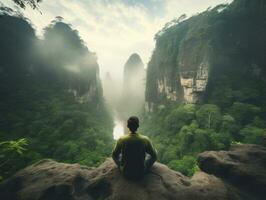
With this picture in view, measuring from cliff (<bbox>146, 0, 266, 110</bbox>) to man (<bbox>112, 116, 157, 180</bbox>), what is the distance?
32785 mm

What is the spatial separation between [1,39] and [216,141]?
51.1 m

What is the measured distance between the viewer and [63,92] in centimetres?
4722

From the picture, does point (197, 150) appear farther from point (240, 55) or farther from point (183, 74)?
point (240, 55)

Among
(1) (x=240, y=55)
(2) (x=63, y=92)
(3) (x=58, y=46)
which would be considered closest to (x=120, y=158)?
(1) (x=240, y=55)

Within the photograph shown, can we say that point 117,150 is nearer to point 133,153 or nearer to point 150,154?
point 133,153

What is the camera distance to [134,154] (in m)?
3.86

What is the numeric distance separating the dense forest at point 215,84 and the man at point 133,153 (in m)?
20.2

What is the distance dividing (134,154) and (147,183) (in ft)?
2.77

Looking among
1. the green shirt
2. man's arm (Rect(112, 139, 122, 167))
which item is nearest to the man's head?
the green shirt

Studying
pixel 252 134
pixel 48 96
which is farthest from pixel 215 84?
pixel 48 96

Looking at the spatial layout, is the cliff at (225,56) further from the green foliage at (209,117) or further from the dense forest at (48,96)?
the dense forest at (48,96)

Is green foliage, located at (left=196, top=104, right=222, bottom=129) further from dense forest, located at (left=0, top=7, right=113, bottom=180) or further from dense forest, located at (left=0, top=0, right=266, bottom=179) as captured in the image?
dense forest, located at (left=0, top=7, right=113, bottom=180)

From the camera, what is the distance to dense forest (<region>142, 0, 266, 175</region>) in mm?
26484

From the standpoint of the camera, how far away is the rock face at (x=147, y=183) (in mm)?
3912
